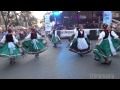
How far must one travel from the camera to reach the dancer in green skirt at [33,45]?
1248 cm

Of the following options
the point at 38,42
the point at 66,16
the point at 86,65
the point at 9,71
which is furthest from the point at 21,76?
the point at 66,16

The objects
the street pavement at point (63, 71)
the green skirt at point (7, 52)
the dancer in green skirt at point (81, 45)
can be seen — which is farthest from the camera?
the dancer in green skirt at point (81, 45)

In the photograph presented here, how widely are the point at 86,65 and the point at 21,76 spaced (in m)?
2.77

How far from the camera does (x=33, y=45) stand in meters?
12.5

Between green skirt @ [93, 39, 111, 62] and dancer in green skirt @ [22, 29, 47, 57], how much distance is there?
331 cm

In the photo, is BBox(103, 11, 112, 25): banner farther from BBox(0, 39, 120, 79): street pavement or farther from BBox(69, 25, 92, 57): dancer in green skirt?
BBox(0, 39, 120, 79): street pavement

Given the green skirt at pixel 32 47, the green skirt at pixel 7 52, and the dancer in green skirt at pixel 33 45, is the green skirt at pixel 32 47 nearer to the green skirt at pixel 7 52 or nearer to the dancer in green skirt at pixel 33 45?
the dancer in green skirt at pixel 33 45

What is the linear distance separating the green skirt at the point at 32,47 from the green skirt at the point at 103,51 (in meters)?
3.29

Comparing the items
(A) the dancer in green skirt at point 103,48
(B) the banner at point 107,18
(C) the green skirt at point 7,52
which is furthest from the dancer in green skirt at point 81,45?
(B) the banner at point 107,18

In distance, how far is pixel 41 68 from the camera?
9750mm

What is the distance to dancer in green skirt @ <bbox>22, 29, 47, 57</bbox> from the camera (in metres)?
12.5

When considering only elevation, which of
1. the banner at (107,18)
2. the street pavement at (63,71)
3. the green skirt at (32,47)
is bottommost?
the street pavement at (63,71)
